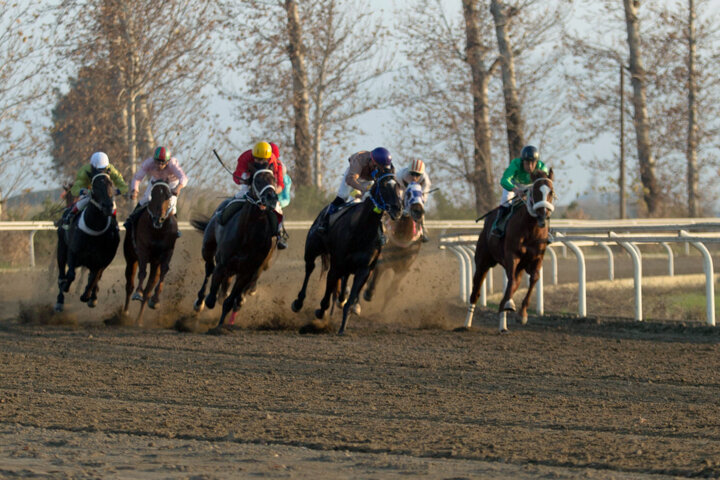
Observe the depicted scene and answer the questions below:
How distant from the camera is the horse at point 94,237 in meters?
12.7

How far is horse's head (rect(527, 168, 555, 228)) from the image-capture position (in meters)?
11.2

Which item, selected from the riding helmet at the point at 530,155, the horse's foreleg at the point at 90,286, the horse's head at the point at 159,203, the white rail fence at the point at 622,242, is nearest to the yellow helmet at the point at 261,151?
the horse's head at the point at 159,203

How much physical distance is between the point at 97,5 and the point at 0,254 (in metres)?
7.82

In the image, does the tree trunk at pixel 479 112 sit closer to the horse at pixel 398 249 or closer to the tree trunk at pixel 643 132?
the tree trunk at pixel 643 132

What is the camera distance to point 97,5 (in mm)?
22906

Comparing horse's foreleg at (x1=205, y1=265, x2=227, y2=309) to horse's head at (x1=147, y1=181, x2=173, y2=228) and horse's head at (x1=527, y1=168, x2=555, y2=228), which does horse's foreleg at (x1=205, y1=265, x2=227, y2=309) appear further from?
horse's head at (x1=527, y1=168, x2=555, y2=228)

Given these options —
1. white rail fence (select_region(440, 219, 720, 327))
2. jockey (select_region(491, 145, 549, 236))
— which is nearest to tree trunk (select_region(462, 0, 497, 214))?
white rail fence (select_region(440, 219, 720, 327))

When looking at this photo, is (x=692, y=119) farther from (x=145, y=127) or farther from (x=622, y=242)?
(x=622, y=242)

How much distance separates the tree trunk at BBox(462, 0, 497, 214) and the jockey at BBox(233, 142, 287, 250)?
1312 centimetres

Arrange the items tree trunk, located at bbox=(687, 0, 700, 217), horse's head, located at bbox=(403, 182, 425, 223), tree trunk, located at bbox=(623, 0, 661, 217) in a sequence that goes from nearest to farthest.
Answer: horse's head, located at bbox=(403, 182, 425, 223)
tree trunk, located at bbox=(623, 0, 661, 217)
tree trunk, located at bbox=(687, 0, 700, 217)

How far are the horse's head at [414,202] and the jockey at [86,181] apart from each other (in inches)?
147

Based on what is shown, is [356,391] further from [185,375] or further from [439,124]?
[439,124]

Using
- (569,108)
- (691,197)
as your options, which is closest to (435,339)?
(569,108)

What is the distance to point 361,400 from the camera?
7.15 metres
